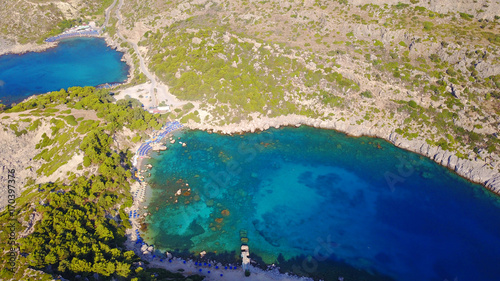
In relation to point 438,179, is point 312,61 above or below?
above

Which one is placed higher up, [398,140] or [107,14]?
[107,14]

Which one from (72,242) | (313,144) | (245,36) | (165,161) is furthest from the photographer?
(245,36)

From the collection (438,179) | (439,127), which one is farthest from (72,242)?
(439,127)

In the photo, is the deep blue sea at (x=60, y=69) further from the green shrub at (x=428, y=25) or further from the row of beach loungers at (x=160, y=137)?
the green shrub at (x=428, y=25)

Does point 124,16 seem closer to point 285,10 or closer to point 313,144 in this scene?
point 285,10

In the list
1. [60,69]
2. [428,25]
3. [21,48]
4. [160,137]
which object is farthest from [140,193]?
[21,48]

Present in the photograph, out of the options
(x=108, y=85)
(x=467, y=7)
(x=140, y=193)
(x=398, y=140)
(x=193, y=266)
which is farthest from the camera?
(x=108, y=85)

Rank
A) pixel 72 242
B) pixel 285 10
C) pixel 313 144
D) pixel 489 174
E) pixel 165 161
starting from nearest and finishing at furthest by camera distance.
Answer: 1. pixel 72 242
2. pixel 489 174
3. pixel 165 161
4. pixel 313 144
5. pixel 285 10

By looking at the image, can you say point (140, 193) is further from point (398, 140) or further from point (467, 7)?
point (467, 7)
